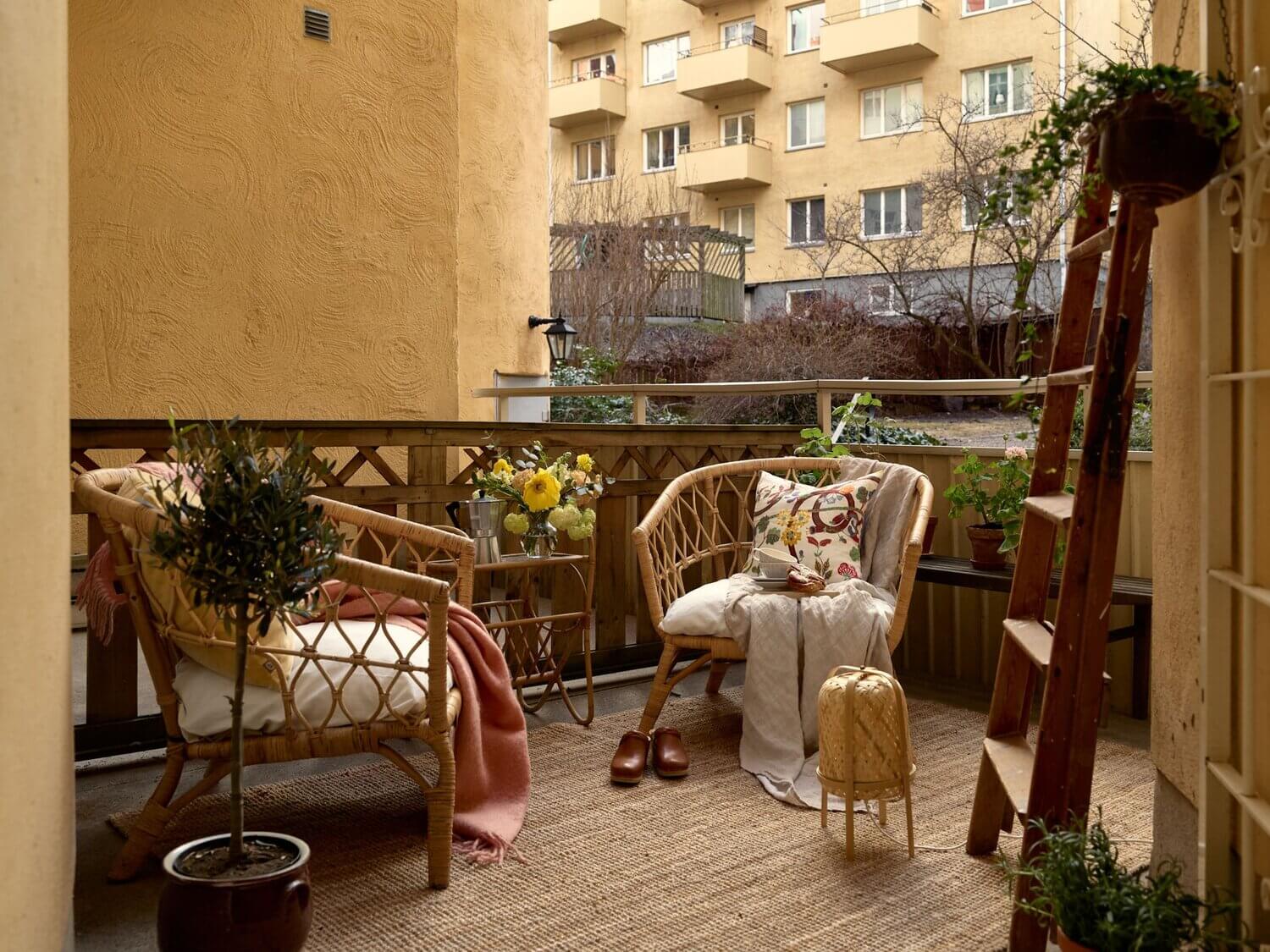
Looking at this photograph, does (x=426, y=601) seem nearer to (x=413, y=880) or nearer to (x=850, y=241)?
(x=413, y=880)

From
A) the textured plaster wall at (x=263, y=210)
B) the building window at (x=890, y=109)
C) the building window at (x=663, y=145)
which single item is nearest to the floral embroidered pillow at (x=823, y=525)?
the textured plaster wall at (x=263, y=210)

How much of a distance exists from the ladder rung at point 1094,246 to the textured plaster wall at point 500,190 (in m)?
5.29

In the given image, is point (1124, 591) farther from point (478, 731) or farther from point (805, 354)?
point (805, 354)

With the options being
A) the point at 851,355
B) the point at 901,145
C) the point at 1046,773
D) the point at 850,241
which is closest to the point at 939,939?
the point at 1046,773

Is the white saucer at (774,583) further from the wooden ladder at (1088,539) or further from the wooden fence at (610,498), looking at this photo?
the wooden ladder at (1088,539)

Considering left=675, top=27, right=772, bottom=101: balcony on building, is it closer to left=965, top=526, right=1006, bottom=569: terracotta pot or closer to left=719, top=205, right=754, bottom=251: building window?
left=719, top=205, right=754, bottom=251: building window

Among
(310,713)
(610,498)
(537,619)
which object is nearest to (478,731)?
(310,713)

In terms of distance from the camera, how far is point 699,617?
10.7 ft

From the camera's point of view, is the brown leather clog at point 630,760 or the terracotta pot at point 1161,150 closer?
the terracotta pot at point 1161,150

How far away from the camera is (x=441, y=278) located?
254 inches

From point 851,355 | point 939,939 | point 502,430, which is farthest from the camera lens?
point 851,355

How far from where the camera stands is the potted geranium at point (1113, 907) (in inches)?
61.1

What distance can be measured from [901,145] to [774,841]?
12468 millimetres

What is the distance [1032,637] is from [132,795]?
2316mm
